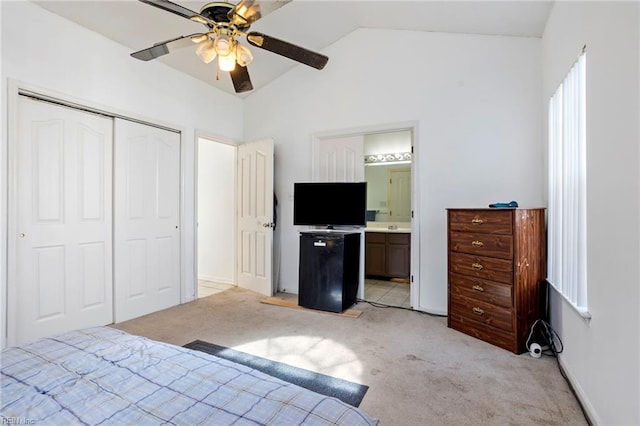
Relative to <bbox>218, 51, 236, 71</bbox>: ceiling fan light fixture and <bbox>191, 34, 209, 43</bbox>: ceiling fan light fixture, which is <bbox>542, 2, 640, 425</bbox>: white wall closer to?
<bbox>218, 51, 236, 71</bbox>: ceiling fan light fixture

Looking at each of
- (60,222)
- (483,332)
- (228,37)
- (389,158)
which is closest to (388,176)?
(389,158)

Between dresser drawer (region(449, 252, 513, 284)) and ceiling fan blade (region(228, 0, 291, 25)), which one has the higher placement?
ceiling fan blade (region(228, 0, 291, 25))

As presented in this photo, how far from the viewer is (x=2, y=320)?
2430 mm

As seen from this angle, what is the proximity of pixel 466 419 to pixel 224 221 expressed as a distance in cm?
411

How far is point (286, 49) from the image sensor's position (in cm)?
227

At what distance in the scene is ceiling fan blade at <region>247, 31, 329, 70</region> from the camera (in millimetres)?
2180

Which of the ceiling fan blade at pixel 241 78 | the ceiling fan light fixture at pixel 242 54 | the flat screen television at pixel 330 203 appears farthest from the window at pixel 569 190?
the ceiling fan blade at pixel 241 78

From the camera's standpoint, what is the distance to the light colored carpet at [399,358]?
182 cm

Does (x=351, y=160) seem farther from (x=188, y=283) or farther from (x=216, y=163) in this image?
(x=188, y=283)

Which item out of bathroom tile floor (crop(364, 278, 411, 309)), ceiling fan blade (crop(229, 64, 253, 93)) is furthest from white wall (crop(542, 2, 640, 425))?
ceiling fan blade (crop(229, 64, 253, 93))

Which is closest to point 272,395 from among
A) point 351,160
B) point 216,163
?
point 351,160

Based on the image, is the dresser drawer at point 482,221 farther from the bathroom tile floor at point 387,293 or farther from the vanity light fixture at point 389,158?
the vanity light fixture at point 389,158

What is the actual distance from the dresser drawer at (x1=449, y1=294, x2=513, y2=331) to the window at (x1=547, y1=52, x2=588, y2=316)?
0.45 m

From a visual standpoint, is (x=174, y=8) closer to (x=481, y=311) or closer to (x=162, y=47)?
(x=162, y=47)
